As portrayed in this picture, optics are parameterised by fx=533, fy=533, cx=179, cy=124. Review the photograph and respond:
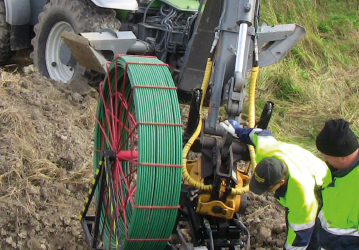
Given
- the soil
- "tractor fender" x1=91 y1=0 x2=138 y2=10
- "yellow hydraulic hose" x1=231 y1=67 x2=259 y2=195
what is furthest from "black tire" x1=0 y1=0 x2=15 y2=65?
"yellow hydraulic hose" x1=231 y1=67 x2=259 y2=195

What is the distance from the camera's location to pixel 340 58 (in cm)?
984

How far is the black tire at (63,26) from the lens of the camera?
6195mm

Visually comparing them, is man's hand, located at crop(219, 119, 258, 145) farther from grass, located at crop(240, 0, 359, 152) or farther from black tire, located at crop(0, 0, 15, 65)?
black tire, located at crop(0, 0, 15, 65)

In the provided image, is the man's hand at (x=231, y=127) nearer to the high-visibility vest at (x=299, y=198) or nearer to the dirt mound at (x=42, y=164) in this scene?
the high-visibility vest at (x=299, y=198)

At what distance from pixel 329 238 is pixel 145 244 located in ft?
4.05

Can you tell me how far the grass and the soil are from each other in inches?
91.7

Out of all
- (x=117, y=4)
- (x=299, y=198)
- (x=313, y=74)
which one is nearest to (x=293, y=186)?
(x=299, y=198)

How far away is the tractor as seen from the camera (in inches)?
136

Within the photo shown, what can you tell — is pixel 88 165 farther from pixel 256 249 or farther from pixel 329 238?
pixel 329 238

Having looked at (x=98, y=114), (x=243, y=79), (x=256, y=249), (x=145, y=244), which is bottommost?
(x=256, y=249)

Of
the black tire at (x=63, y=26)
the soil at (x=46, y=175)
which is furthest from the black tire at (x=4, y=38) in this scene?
the soil at (x=46, y=175)

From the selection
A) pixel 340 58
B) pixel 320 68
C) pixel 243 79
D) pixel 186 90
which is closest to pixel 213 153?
pixel 243 79

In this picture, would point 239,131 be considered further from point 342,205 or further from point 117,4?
point 117,4

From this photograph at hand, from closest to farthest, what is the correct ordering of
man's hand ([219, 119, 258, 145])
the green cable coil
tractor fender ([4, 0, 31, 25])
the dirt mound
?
1. the green cable coil
2. man's hand ([219, 119, 258, 145])
3. the dirt mound
4. tractor fender ([4, 0, 31, 25])
